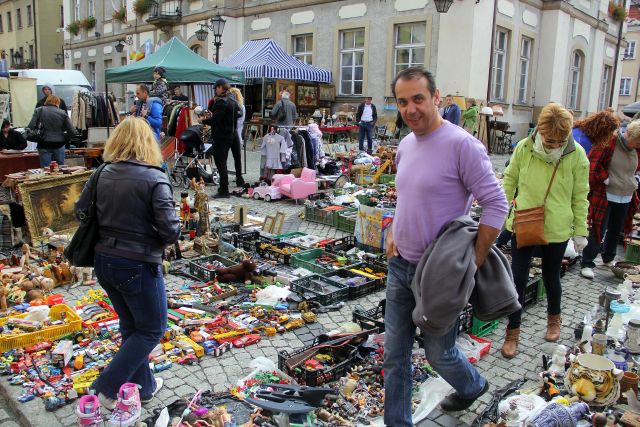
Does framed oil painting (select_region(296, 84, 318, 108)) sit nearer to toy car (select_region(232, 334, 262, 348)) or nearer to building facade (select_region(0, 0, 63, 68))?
toy car (select_region(232, 334, 262, 348))

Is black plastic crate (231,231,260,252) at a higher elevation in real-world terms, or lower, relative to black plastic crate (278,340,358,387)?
higher

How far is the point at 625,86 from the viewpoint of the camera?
129ft

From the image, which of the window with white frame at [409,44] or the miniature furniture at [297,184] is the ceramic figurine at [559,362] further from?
the window with white frame at [409,44]

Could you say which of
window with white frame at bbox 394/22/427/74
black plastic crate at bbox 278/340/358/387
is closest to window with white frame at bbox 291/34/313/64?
window with white frame at bbox 394/22/427/74

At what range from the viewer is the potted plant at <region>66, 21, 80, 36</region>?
106 feet

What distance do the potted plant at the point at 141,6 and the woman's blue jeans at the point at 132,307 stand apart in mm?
25751

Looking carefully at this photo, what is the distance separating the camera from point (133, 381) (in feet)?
11.7

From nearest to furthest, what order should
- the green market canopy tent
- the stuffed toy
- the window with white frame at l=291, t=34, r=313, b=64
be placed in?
the stuffed toy → the green market canopy tent → the window with white frame at l=291, t=34, r=313, b=64

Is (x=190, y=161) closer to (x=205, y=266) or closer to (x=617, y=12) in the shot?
(x=205, y=266)

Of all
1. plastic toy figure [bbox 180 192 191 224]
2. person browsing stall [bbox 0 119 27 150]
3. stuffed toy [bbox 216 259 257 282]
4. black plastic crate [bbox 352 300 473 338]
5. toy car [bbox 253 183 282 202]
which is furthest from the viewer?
person browsing stall [bbox 0 119 27 150]

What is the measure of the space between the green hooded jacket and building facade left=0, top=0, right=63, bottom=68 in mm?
40463

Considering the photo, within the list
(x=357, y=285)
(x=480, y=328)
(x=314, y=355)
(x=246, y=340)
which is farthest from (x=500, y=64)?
(x=314, y=355)

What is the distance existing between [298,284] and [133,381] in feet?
7.25

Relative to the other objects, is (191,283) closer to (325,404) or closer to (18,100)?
(325,404)
